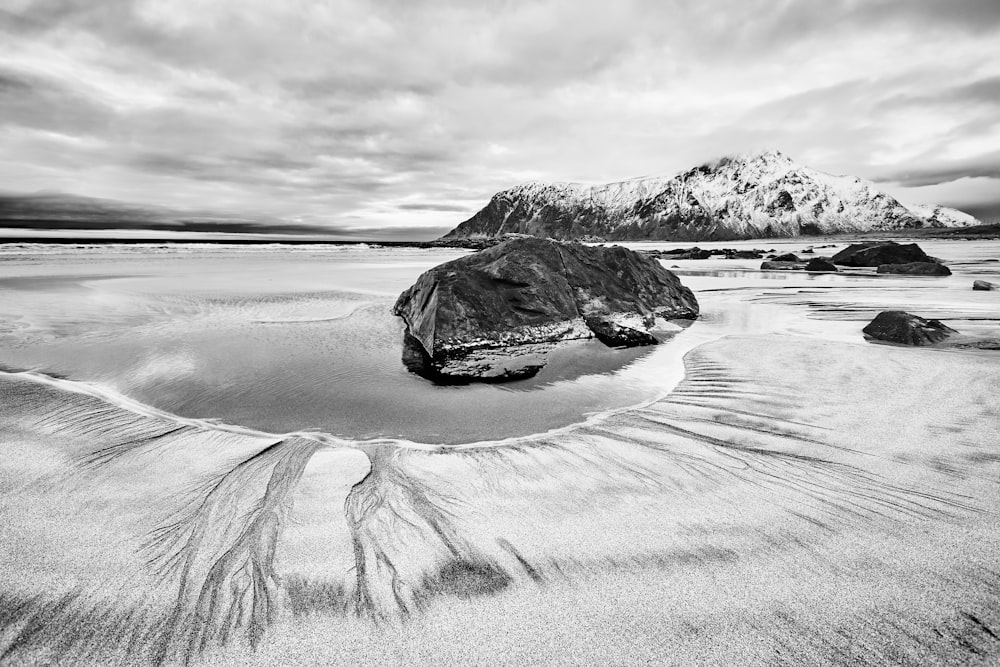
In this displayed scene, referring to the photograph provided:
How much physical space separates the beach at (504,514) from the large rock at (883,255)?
68.0 ft

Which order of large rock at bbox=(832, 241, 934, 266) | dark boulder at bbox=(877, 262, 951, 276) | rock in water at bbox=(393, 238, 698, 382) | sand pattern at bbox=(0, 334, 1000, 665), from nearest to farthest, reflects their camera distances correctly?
sand pattern at bbox=(0, 334, 1000, 665) < rock in water at bbox=(393, 238, 698, 382) < dark boulder at bbox=(877, 262, 951, 276) < large rock at bbox=(832, 241, 934, 266)

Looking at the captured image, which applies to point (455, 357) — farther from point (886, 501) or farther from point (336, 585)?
point (886, 501)

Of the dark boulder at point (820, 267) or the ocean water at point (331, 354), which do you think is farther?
the dark boulder at point (820, 267)

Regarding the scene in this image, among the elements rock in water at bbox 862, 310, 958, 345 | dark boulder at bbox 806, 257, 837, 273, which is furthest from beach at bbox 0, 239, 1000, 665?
dark boulder at bbox 806, 257, 837, 273

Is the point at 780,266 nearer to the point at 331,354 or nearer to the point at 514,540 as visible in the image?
the point at 331,354

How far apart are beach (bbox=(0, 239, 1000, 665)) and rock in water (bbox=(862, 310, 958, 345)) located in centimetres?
73

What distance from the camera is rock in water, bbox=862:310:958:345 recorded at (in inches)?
254

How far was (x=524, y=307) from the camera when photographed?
24.5 feet

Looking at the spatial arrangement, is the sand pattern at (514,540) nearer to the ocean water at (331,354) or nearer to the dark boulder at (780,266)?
the ocean water at (331,354)

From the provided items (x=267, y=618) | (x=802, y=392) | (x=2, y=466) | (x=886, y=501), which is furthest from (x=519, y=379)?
(x=2, y=466)

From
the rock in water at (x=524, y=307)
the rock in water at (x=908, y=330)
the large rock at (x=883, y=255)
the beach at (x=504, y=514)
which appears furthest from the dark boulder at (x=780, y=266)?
the beach at (x=504, y=514)

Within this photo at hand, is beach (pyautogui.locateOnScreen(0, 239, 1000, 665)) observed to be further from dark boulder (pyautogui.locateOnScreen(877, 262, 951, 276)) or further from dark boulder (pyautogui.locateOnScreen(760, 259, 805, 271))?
dark boulder (pyautogui.locateOnScreen(760, 259, 805, 271))

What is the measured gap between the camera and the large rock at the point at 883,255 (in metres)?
21.4

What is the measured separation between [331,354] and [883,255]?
2682 centimetres
